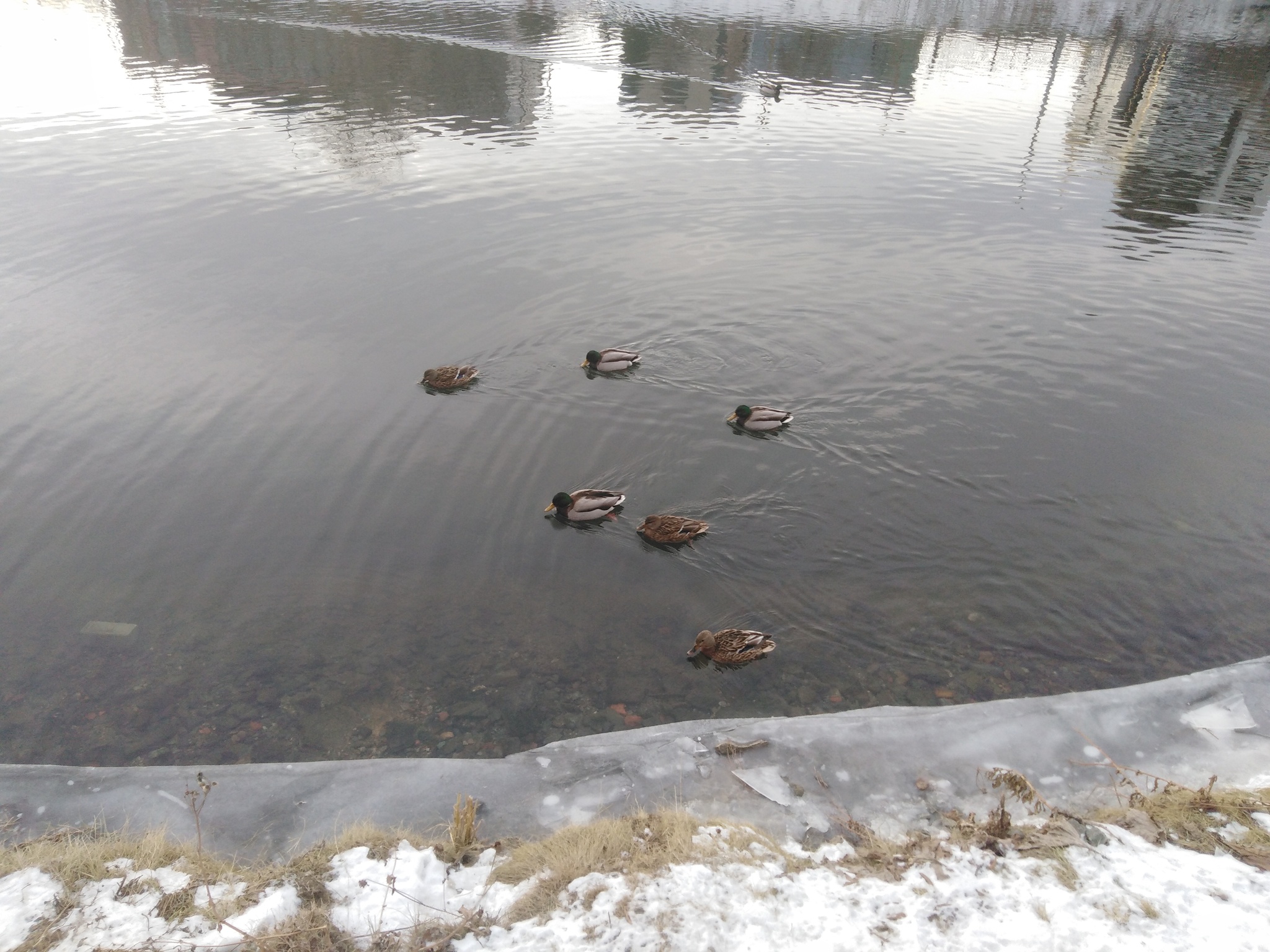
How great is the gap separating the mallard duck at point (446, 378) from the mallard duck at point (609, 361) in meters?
1.78

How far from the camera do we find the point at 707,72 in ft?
114

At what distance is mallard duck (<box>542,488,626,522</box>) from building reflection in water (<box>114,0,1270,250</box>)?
44.5 ft

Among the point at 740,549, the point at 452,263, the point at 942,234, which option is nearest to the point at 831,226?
the point at 942,234

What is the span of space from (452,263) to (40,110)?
65.8ft

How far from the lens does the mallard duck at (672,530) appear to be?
848cm

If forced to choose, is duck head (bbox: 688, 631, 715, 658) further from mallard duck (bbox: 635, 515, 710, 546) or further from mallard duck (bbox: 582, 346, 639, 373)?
mallard duck (bbox: 582, 346, 639, 373)

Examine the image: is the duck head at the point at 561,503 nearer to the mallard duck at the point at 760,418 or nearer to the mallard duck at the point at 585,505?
the mallard duck at the point at 585,505

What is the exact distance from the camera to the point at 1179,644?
718cm

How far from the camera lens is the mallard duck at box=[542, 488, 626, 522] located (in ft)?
29.0

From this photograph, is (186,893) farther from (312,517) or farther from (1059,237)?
(1059,237)

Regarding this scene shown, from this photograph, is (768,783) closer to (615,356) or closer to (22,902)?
(22,902)

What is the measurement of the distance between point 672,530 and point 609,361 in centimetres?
381

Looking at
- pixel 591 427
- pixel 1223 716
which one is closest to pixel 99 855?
pixel 591 427

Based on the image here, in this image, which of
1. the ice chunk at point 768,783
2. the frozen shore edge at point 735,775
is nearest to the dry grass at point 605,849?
the frozen shore edge at point 735,775
